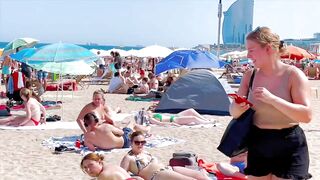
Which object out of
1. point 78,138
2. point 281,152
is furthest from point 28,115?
point 281,152

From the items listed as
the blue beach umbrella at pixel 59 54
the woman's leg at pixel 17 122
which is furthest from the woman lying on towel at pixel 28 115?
the blue beach umbrella at pixel 59 54

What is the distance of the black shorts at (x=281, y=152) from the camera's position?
2803mm

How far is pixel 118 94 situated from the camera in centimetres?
1775

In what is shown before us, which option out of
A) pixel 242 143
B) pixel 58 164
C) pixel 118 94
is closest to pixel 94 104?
pixel 58 164

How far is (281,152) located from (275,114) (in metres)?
0.21

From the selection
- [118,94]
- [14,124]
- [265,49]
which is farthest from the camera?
[118,94]

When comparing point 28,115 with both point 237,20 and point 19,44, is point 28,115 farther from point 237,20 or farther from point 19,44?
point 237,20

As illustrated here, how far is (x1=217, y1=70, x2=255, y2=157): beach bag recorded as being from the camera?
282 centimetres

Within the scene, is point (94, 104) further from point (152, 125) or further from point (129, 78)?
point (129, 78)

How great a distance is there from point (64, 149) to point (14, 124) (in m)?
2.61

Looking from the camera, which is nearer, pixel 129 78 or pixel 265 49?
pixel 265 49

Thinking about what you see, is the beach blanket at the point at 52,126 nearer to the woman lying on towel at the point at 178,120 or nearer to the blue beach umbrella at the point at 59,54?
the blue beach umbrella at the point at 59,54

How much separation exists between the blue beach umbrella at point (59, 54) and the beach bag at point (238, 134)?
8.32 metres

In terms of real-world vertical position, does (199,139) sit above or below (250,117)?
below
